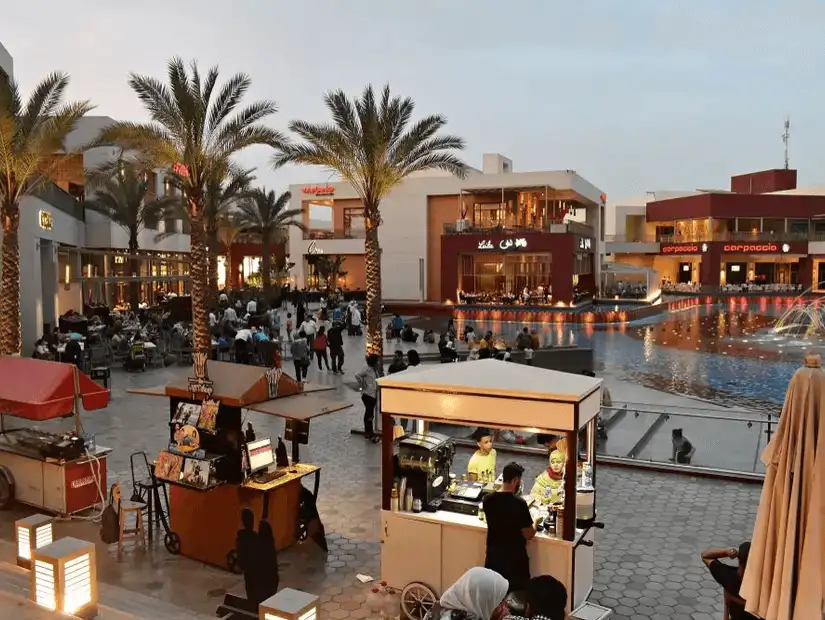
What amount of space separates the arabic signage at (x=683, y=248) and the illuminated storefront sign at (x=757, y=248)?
1.92 m

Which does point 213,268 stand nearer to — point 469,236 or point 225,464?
point 469,236

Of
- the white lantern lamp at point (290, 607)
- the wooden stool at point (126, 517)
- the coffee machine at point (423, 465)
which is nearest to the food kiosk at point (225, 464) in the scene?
the wooden stool at point (126, 517)

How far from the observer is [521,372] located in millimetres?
6473

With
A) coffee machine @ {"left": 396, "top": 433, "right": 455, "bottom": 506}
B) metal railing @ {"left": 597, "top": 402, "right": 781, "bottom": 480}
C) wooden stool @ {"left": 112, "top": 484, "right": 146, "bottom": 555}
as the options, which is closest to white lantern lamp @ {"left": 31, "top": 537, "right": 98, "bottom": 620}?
wooden stool @ {"left": 112, "top": 484, "right": 146, "bottom": 555}

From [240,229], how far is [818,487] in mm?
48176

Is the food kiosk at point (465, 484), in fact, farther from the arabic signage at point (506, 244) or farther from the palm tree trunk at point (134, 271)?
the arabic signage at point (506, 244)

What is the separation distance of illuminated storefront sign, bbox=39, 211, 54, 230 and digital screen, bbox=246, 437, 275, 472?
21733mm

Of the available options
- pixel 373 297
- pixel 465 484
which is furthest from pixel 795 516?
pixel 373 297

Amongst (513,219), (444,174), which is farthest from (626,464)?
(444,174)

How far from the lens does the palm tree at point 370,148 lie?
2155 cm

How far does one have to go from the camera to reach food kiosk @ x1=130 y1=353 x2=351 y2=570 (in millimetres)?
7344

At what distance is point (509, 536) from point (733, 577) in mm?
1659

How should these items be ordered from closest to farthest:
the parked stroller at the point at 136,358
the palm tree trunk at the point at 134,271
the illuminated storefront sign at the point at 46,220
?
the parked stroller at the point at 136,358 → the illuminated storefront sign at the point at 46,220 → the palm tree trunk at the point at 134,271

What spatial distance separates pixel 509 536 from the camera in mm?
5785
